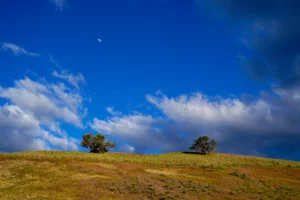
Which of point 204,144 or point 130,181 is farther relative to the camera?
point 204,144

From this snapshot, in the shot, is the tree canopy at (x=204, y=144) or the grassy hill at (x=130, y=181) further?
the tree canopy at (x=204, y=144)

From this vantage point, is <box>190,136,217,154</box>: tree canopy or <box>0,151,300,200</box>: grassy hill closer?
<box>0,151,300,200</box>: grassy hill

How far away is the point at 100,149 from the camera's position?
92375 millimetres

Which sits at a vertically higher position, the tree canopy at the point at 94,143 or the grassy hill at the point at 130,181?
the tree canopy at the point at 94,143

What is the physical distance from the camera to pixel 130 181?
47531 mm

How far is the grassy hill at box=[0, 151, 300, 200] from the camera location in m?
39.8

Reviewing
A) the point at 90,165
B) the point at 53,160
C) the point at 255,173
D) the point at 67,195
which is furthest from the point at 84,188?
the point at 255,173

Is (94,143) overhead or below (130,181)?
overhead

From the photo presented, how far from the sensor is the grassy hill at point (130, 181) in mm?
39844

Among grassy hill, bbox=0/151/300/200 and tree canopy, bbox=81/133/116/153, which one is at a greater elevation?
tree canopy, bbox=81/133/116/153

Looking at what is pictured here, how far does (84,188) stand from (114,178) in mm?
8708

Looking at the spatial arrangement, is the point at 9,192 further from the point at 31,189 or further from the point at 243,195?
the point at 243,195

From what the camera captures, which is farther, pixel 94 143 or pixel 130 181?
pixel 94 143

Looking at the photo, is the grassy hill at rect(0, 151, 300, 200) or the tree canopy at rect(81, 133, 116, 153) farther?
the tree canopy at rect(81, 133, 116, 153)
